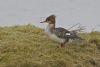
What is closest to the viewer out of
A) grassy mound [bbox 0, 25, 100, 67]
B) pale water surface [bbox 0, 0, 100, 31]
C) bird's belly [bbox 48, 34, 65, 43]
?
grassy mound [bbox 0, 25, 100, 67]

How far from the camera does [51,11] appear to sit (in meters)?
19.9

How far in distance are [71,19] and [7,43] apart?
8.76 m

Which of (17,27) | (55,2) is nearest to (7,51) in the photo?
(17,27)

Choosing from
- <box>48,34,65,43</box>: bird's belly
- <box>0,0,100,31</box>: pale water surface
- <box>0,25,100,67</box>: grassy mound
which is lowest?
<box>0,25,100,67</box>: grassy mound

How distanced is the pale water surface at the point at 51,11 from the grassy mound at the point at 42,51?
590 centimetres

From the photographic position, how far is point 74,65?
9.42 meters

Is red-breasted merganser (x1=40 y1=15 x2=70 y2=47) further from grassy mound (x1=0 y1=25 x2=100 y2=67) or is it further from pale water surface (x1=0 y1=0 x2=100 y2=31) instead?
pale water surface (x1=0 y1=0 x2=100 y2=31)

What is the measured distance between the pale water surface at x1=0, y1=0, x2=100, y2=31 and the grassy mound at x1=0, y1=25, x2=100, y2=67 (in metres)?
5.90

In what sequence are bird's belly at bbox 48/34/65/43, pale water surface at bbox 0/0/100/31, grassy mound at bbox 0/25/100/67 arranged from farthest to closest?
1. pale water surface at bbox 0/0/100/31
2. bird's belly at bbox 48/34/65/43
3. grassy mound at bbox 0/25/100/67

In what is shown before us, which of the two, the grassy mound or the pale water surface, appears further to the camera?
the pale water surface

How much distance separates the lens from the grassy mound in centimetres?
924

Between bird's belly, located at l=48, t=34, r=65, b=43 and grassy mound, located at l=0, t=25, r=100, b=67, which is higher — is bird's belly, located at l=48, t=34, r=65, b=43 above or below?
above

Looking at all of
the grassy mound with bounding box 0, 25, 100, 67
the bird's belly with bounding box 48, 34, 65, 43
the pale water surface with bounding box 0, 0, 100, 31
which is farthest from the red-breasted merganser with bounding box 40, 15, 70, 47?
the pale water surface with bounding box 0, 0, 100, 31

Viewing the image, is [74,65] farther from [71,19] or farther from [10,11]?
[10,11]
